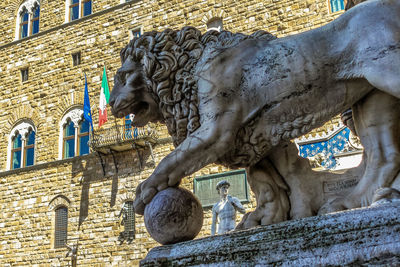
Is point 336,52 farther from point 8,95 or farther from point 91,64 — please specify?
point 8,95

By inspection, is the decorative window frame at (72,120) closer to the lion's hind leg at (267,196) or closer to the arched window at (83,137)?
the arched window at (83,137)

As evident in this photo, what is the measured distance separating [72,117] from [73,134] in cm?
60

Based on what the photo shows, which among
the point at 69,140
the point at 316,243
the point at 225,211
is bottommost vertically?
the point at 316,243

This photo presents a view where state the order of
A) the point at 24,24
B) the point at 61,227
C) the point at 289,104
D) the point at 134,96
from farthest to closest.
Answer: the point at 24,24 → the point at 61,227 → the point at 134,96 → the point at 289,104

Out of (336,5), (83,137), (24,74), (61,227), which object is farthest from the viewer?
(24,74)

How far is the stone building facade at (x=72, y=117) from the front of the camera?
606 inches

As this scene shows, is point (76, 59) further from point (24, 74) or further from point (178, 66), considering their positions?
point (178, 66)

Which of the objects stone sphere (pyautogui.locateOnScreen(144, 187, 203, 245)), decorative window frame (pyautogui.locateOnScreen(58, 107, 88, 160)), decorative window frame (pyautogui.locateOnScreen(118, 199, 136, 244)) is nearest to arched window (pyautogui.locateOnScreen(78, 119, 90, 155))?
decorative window frame (pyautogui.locateOnScreen(58, 107, 88, 160))

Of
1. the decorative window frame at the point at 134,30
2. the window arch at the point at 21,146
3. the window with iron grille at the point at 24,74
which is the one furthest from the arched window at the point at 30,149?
the decorative window frame at the point at 134,30

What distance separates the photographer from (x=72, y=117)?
17.8 metres

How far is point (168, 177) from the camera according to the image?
238cm

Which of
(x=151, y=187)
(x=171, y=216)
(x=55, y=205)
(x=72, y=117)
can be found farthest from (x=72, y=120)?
(x=171, y=216)

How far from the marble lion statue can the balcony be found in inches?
510

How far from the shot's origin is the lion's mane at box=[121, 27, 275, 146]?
8.38ft
